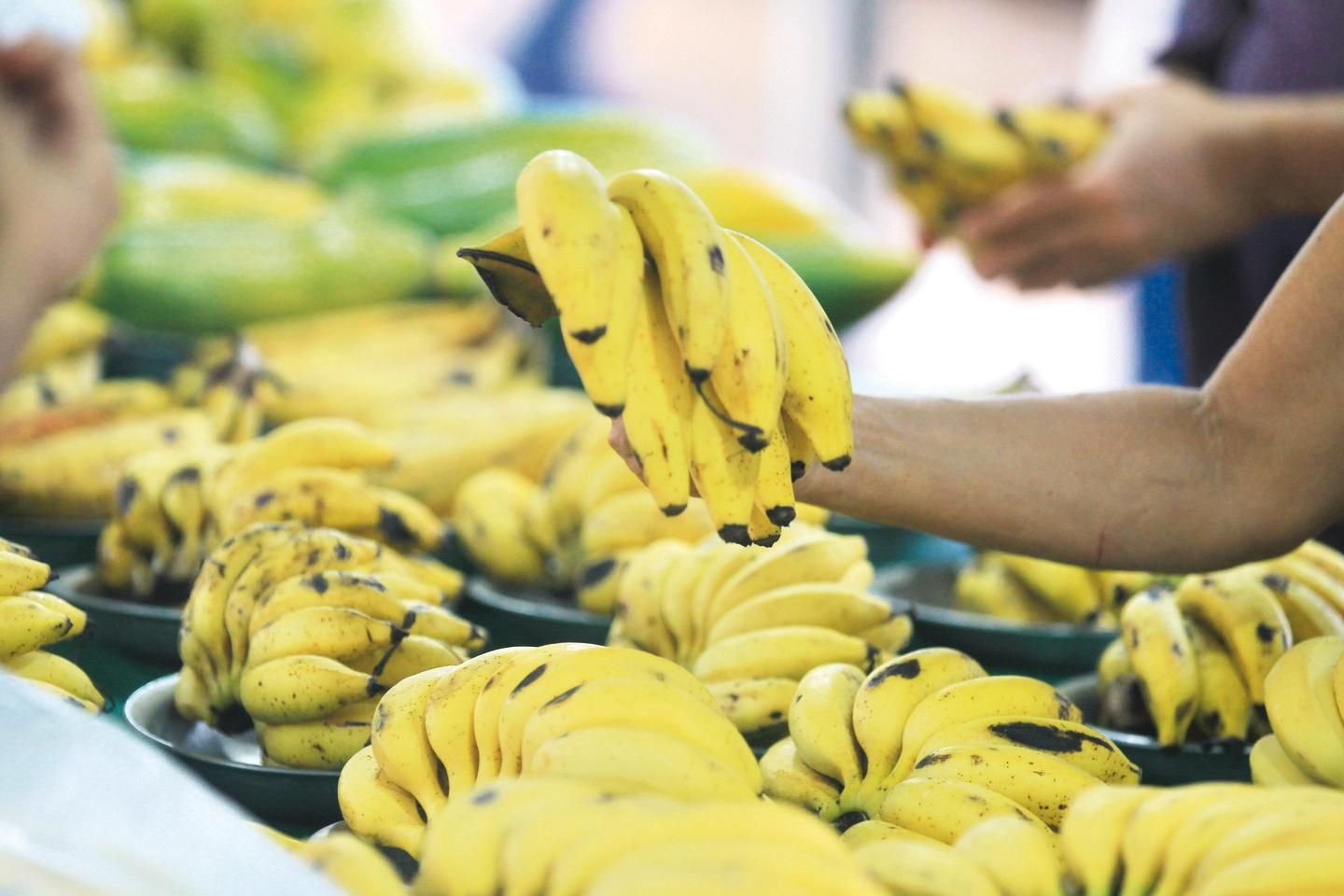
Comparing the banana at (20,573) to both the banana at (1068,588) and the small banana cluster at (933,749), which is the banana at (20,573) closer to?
the small banana cluster at (933,749)

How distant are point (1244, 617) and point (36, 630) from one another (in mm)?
977

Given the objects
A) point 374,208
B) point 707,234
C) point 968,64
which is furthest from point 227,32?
point 968,64

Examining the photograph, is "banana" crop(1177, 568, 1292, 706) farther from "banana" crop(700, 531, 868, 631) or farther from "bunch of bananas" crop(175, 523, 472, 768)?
"bunch of bananas" crop(175, 523, 472, 768)

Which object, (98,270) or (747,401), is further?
(98,270)

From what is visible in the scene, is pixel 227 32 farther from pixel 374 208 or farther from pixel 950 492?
pixel 950 492

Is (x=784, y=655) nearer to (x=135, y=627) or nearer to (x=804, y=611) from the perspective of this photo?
(x=804, y=611)

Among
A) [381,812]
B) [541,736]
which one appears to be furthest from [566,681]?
[381,812]

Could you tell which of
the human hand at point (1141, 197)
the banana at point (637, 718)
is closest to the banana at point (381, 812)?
the banana at point (637, 718)

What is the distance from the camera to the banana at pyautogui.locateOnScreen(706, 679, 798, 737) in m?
1.04

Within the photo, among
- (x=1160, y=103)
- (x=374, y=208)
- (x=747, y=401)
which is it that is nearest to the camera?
(x=747, y=401)

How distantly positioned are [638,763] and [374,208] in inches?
92.5

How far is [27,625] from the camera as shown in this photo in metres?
0.94

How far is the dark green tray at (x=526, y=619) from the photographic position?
1.36 m

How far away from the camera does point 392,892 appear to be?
62cm
